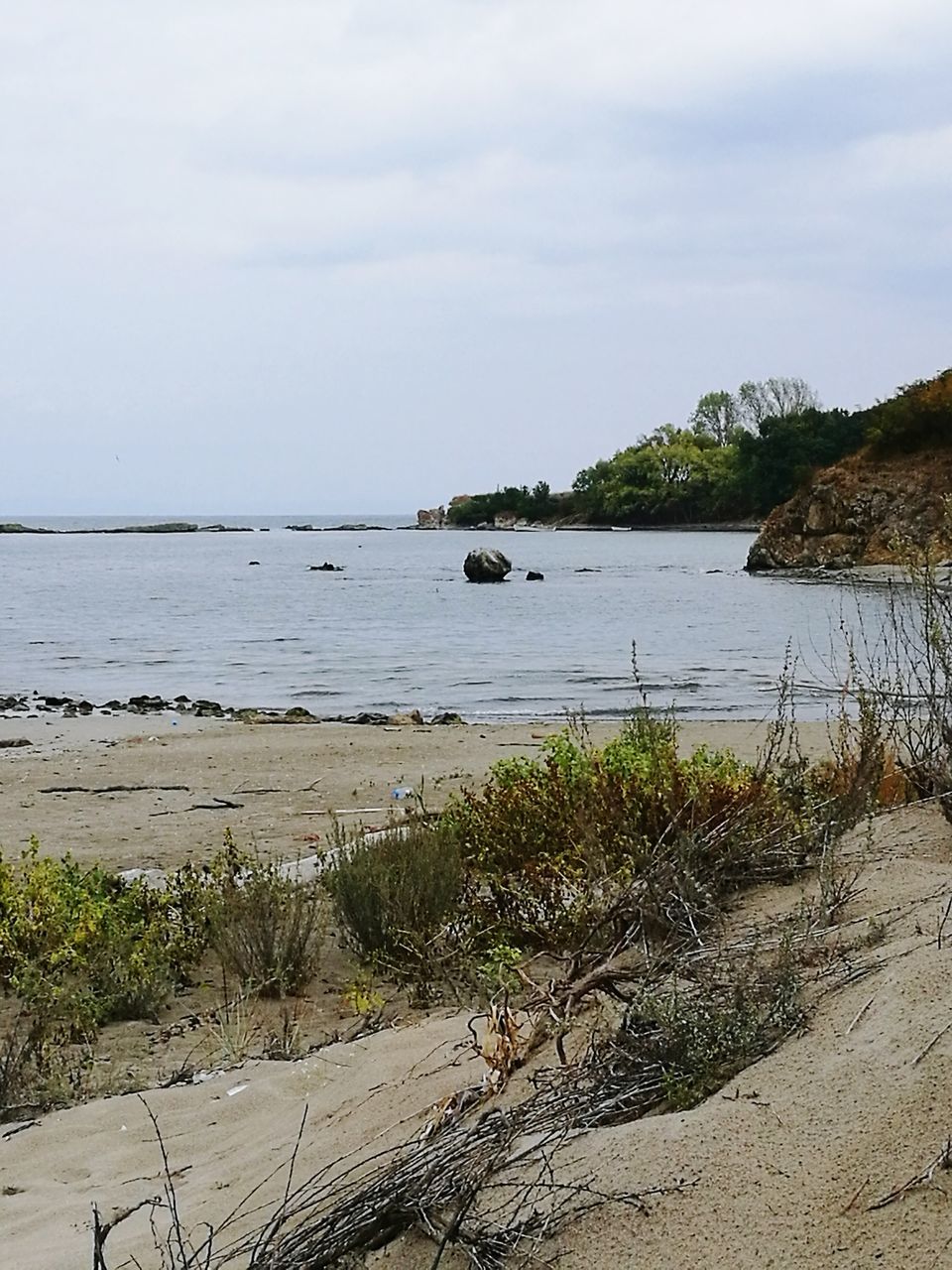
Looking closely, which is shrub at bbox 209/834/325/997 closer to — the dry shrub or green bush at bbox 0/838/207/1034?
green bush at bbox 0/838/207/1034

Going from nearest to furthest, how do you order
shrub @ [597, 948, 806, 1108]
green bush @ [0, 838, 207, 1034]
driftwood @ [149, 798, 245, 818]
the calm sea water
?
shrub @ [597, 948, 806, 1108] → green bush @ [0, 838, 207, 1034] → driftwood @ [149, 798, 245, 818] → the calm sea water

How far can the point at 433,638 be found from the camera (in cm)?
3216

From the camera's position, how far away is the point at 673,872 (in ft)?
16.1

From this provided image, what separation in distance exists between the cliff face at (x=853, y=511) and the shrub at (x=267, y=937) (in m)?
52.9

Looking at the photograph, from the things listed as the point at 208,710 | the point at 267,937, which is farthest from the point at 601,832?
the point at 208,710

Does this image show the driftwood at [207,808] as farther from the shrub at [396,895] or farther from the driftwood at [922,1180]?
the driftwood at [922,1180]

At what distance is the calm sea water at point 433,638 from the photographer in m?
22.2

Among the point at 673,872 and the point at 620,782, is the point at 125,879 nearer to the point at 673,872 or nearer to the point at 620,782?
the point at 620,782

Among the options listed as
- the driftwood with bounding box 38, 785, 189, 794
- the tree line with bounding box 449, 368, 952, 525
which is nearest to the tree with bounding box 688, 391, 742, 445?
the tree line with bounding box 449, 368, 952, 525

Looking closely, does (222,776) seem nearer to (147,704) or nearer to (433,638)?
(147,704)

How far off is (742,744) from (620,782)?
25.2 ft

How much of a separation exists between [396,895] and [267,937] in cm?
61

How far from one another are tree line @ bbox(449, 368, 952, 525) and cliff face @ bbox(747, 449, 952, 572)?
1.96m

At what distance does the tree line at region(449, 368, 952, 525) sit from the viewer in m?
62.3
